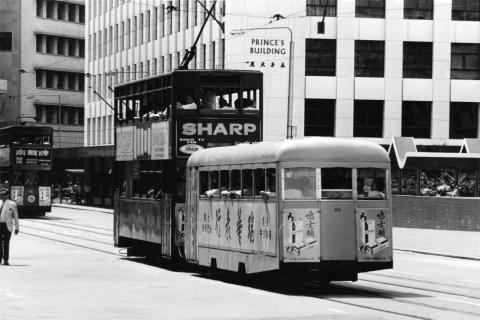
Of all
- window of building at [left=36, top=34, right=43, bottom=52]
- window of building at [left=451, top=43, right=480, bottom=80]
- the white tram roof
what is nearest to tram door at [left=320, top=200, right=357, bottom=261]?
the white tram roof

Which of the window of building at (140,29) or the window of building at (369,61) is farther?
the window of building at (140,29)

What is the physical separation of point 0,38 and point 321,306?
9628cm

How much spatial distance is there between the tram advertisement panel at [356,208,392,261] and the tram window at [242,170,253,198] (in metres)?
2.22

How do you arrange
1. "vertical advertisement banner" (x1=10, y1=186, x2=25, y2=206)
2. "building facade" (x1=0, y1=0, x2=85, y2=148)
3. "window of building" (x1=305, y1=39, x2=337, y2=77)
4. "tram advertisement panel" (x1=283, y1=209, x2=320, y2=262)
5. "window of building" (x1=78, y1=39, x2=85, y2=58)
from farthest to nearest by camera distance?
"window of building" (x1=78, y1=39, x2=85, y2=58), "building facade" (x1=0, y1=0, x2=85, y2=148), "window of building" (x1=305, y1=39, x2=337, y2=77), "vertical advertisement banner" (x1=10, y1=186, x2=25, y2=206), "tram advertisement panel" (x1=283, y1=209, x2=320, y2=262)

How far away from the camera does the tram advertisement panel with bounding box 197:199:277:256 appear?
1994cm

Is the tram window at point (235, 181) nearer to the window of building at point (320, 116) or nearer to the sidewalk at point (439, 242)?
the sidewalk at point (439, 242)

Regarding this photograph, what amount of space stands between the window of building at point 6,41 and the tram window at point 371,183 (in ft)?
306

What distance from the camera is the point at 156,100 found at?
27141mm

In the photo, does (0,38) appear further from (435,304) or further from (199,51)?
(435,304)

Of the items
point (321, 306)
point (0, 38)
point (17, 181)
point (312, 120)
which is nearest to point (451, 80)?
point (312, 120)

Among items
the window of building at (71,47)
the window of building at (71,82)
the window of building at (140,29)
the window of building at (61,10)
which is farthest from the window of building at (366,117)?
the window of building at (61,10)

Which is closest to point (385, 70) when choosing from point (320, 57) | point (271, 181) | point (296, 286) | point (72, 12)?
point (320, 57)

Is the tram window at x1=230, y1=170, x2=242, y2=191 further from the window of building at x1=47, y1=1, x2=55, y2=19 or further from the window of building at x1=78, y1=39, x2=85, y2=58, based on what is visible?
the window of building at x1=78, y1=39, x2=85, y2=58

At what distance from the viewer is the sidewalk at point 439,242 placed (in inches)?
1330
